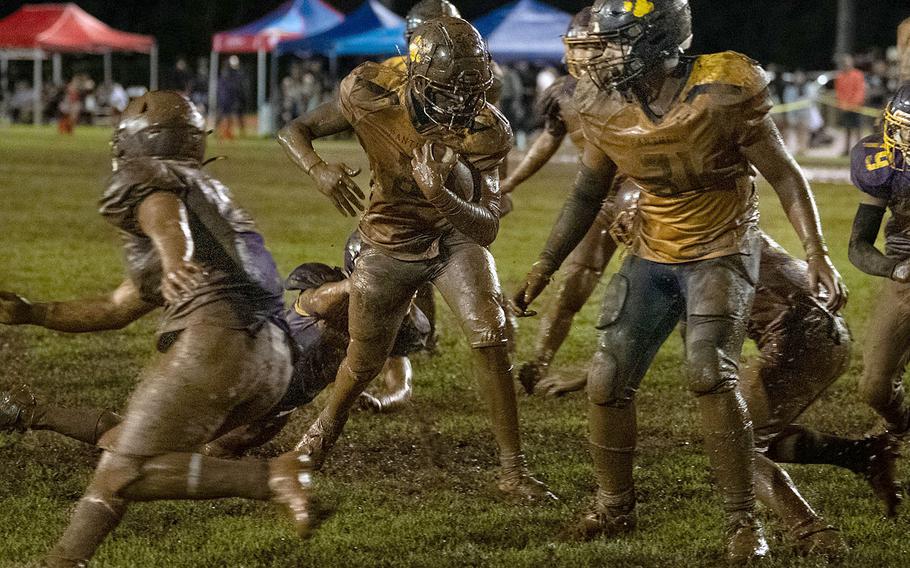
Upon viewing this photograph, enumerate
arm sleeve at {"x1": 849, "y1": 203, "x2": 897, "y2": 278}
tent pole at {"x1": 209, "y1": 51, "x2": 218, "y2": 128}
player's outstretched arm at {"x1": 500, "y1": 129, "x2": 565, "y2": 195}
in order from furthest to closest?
tent pole at {"x1": 209, "y1": 51, "x2": 218, "y2": 128}, player's outstretched arm at {"x1": 500, "y1": 129, "x2": 565, "y2": 195}, arm sleeve at {"x1": 849, "y1": 203, "x2": 897, "y2": 278}

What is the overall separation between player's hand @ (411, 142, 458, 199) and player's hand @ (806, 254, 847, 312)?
132cm

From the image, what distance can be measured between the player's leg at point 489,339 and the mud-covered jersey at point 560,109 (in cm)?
202

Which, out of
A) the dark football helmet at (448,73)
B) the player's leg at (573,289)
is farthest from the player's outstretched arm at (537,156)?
the dark football helmet at (448,73)

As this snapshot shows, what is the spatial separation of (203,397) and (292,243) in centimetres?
892

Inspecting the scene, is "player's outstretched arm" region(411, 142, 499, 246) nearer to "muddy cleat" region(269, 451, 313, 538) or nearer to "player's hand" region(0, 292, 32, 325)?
"muddy cleat" region(269, 451, 313, 538)

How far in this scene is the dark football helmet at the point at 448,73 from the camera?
4.96 meters

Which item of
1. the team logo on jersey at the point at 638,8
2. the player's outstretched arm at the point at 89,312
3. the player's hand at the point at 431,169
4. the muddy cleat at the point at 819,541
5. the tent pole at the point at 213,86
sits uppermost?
the team logo on jersey at the point at 638,8

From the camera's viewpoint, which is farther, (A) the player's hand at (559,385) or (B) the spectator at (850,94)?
(B) the spectator at (850,94)

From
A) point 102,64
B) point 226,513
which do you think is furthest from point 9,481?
point 102,64

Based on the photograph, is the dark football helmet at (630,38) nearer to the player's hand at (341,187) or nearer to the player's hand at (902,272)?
the player's hand at (341,187)

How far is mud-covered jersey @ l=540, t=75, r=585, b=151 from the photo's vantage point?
7301mm

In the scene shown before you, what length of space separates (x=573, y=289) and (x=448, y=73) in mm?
2673

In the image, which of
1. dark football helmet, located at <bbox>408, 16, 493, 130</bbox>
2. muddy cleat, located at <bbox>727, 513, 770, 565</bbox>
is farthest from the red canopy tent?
muddy cleat, located at <bbox>727, 513, 770, 565</bbox>

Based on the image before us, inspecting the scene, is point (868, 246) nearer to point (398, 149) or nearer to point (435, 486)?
point (398, 149)
